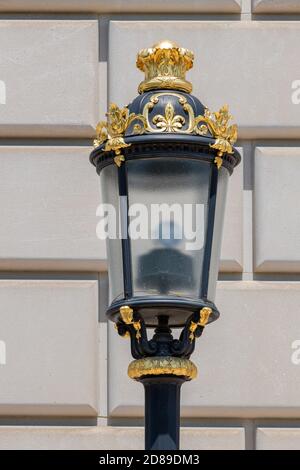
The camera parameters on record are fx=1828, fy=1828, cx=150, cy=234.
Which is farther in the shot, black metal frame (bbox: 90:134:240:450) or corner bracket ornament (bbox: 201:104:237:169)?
corner bracket ornament (bbox: 201:104:237:169)

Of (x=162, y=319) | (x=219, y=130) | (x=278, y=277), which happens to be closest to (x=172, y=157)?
(x=219, y=130)

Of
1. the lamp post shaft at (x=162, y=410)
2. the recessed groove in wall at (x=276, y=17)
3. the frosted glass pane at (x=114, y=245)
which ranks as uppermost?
the recessed groove in wall at (x=276, y=17)

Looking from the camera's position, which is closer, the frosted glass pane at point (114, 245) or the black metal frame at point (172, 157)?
the black metal frame at point (172, 157)

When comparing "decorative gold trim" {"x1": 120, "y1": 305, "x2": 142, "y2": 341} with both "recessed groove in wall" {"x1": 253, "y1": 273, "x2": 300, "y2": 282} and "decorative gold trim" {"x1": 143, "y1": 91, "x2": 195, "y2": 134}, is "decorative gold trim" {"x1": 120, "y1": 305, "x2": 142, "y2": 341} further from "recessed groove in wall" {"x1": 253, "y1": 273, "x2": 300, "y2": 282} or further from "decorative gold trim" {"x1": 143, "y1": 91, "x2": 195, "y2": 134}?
"recessed groove in wall" {"x1": 253, "y1": 273, "x2": 300, "y2": 282}

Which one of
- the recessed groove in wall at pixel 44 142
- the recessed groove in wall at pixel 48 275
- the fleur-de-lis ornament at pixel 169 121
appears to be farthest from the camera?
the recessed groove in wall at pixel 44 142

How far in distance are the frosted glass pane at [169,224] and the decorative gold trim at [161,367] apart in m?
0.23

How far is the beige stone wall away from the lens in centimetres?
829

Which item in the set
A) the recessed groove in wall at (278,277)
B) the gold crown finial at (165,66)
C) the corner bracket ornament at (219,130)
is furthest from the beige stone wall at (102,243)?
the corner bracket ornament at (219,130)

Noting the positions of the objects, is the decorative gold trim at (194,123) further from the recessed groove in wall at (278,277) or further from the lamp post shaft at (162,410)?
the recessed groove in wall at (278,277)

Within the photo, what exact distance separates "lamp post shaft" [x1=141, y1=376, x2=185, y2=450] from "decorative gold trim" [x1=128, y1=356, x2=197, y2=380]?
0.03 metres

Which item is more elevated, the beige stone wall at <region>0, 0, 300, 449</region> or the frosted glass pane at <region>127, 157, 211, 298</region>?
the beige stone wall at <region>0, 0, 300, 449</region>

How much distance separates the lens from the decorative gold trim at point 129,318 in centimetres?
639

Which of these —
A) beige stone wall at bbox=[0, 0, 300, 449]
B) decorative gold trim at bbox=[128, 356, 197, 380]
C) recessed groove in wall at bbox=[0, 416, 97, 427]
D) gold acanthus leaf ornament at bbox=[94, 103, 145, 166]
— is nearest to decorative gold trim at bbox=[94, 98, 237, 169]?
gold acanthus leaf ornament at bbox=[94, 103, 145, 166]
